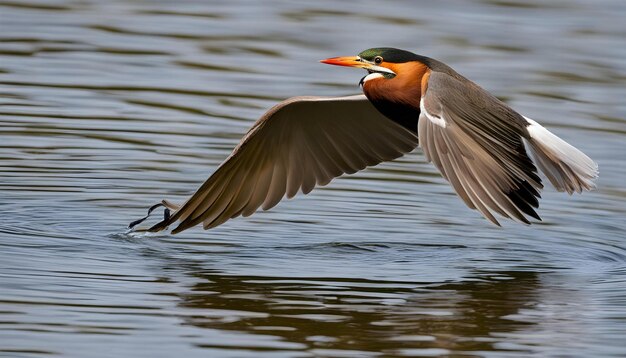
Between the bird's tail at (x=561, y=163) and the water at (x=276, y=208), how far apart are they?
0.44 m

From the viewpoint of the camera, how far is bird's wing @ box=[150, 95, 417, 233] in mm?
8367

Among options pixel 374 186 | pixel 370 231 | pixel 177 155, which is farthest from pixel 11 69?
pixel 370 231

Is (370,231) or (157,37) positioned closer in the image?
(370,231)

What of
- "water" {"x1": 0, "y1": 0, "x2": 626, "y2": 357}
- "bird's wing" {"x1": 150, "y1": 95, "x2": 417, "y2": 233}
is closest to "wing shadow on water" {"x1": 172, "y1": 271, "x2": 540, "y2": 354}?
"water" {"x1": 0, "y1": 0, "x2": 626, "y2": 357}

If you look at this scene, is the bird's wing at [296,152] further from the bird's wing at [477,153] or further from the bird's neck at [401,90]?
the bird's wing at [477,153]

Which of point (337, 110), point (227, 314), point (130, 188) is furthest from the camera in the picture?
point (130, 188)

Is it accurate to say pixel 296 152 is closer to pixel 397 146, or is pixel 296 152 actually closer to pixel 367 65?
pixel 397 146

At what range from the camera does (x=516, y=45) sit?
565 inches

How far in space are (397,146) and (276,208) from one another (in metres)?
0.88

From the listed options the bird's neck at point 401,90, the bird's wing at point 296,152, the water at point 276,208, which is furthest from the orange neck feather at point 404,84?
the water at point 276,208

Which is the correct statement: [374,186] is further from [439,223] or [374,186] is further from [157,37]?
[157,37]

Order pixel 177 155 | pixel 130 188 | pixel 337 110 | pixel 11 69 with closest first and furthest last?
pixel 337 110 < pixel 130 188 < pixel 177 155 < pixel 11 69

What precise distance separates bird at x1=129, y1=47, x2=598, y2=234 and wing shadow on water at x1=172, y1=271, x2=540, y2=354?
46cm

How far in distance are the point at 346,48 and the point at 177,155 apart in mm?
3826
